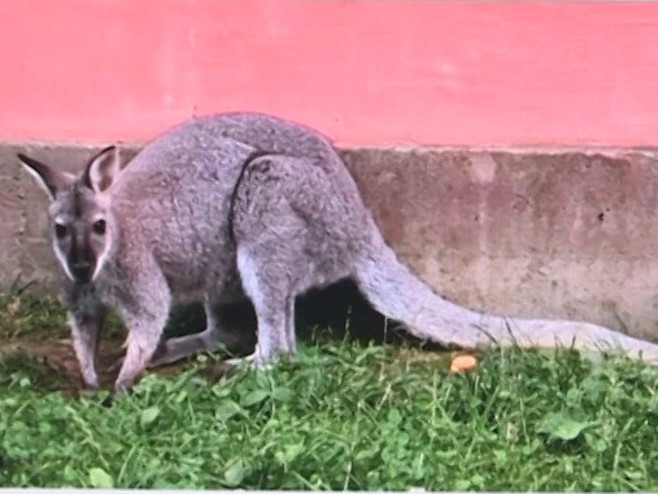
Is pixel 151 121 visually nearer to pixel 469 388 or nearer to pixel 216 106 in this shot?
pixel 216 106

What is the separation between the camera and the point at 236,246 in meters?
6.50

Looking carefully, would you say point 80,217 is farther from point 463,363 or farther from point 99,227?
point 463,363

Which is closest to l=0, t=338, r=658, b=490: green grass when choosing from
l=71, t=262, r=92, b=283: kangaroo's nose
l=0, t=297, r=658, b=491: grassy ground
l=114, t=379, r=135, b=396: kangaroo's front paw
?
l=0, t=297, r=658, b=491: grassy ground

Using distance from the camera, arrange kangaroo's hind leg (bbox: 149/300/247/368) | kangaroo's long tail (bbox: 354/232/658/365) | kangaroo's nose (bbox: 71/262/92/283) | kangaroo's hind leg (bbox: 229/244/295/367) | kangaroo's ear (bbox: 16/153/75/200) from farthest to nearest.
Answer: kangaroo's hind leg (bbox: 149/300/247/368)
kangaroo's long tail (bbox: 354/232/658/365)
kangaroo's hind leg (bbox: 229/244/295/367)
kangaroo's ear (bbox: 16/153/75/200)
kangaroo's nose (bbox: 71/262/92/283)

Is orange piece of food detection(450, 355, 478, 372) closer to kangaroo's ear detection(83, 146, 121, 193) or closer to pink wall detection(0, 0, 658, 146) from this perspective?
pink wall detection(0, 0, 658, 146)

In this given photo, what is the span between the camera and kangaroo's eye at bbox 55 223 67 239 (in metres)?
6.06

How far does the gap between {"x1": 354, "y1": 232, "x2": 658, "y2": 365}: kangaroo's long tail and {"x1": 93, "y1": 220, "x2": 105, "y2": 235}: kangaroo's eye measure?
3.73ft

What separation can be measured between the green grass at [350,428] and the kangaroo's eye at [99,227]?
584 mm

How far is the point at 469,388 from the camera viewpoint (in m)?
6.00

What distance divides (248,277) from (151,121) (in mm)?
895

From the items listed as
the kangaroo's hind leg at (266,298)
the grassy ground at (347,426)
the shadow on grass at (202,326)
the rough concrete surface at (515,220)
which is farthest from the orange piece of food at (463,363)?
the kangaroo's hind leg at (266,298)

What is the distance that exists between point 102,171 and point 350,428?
56.7 inches

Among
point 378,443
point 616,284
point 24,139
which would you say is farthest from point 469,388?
point 24,139

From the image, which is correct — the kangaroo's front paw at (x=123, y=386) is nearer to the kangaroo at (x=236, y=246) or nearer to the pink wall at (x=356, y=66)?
the kangaroo at (x=236, y=246)
